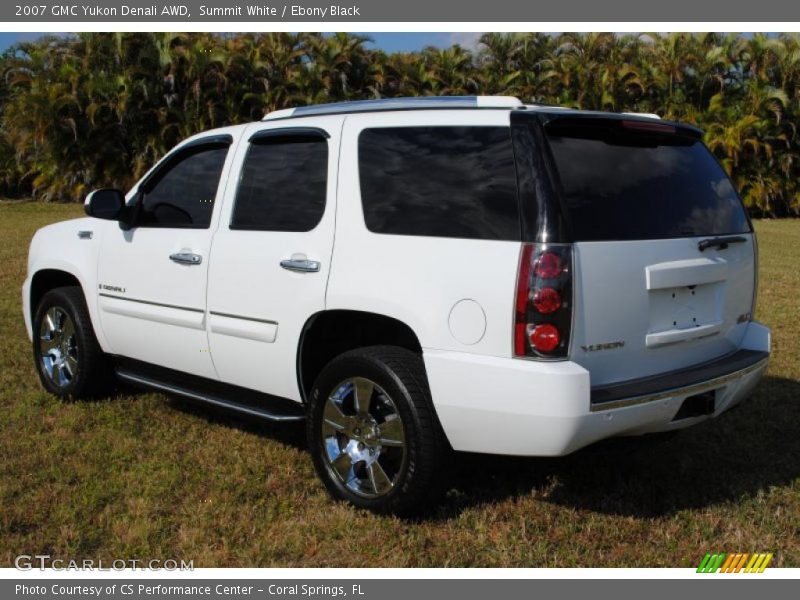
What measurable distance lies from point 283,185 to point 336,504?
1.66 meters

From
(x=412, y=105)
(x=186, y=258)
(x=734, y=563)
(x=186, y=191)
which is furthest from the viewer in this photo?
(x=186, y=191)

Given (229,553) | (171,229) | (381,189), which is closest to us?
(229,553)

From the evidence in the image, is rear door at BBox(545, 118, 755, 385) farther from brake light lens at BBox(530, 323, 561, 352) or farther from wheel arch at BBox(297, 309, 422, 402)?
wheel arch at BBox(297, 309, 422, 402)

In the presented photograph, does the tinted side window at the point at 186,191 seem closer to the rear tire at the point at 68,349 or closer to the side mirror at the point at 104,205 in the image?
the side mirror at the point at 104,205

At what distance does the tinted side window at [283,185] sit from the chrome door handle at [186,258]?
11.1 inches

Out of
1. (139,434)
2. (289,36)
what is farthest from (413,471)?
(289,36)

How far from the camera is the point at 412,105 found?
398cm

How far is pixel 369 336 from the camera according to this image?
429 centimetres

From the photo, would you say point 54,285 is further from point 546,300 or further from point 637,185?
point 637,185

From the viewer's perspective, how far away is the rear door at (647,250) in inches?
134

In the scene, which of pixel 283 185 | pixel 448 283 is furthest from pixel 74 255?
pixel 448 283

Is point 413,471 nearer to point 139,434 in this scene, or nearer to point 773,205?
point 139,434

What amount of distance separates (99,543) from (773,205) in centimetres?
2591

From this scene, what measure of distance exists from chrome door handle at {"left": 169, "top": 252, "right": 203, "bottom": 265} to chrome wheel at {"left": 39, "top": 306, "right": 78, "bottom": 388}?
1.28 m
